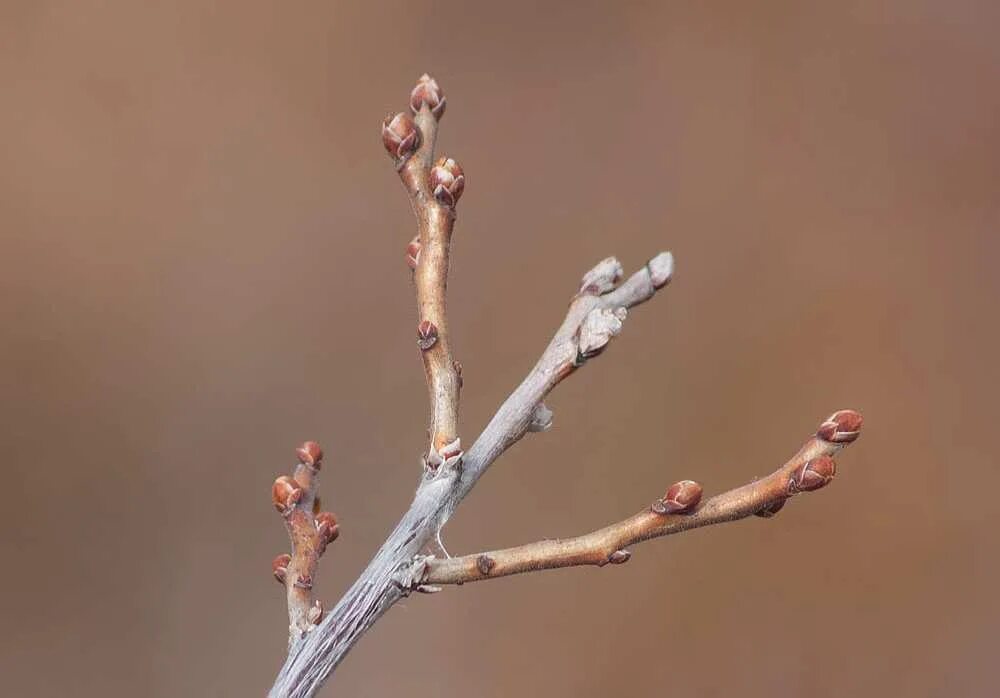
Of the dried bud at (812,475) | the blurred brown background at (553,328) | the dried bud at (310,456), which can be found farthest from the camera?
the blurred brown background at (553,328)

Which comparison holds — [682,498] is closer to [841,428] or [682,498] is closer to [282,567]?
[841,428]

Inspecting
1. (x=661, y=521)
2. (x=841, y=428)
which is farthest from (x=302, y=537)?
(x=841, y=428)

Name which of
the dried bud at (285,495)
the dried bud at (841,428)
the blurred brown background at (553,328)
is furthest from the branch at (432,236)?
the blurred brown background at (553,328)

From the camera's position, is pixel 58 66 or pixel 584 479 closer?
pixel 58 66

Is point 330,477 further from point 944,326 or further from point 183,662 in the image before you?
point 944,326

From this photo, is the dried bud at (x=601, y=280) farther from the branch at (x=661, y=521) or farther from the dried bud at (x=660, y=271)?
the branch at (x=661, y=521)

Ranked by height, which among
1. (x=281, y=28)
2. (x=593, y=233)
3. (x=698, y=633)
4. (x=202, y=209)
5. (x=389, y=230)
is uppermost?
(x=281, y=28)

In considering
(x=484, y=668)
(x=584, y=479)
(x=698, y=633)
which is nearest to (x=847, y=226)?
(x=584, y=479)
